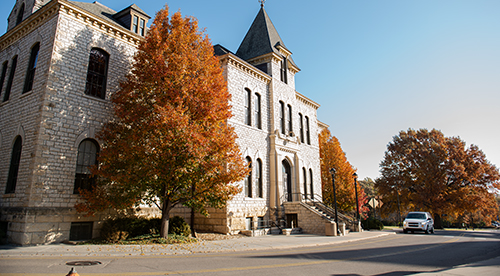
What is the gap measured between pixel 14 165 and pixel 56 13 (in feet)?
26.2

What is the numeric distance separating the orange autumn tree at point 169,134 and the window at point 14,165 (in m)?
3.92

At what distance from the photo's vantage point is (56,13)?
1465cm

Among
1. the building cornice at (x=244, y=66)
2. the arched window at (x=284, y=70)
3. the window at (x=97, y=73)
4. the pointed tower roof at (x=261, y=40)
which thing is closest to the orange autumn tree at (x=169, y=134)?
the window at (x=97, y=73)

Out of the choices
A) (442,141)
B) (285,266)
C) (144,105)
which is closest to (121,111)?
(144,105)

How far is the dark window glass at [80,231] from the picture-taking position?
13.5 m

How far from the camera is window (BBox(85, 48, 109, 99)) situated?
51.6 ft

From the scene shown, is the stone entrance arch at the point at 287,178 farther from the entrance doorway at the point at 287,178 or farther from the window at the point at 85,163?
the window at the point at 85,163

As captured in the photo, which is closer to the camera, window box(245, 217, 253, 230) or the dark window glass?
the dark window glass

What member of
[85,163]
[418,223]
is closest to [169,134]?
[85,163]

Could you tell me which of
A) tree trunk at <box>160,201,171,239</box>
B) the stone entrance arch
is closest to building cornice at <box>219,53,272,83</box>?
the stone entrance arch

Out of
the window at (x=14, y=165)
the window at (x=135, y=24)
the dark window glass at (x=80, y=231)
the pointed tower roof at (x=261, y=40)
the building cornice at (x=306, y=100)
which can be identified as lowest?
the dark window glass at (x=80, y=231)

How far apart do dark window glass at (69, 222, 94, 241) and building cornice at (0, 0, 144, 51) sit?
10.6m

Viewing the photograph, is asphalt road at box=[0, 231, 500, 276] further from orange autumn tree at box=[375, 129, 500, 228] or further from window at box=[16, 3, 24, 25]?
orange autumn tree at box=[375, 129, 500, 228]

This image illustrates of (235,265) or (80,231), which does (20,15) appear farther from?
(235,265)
